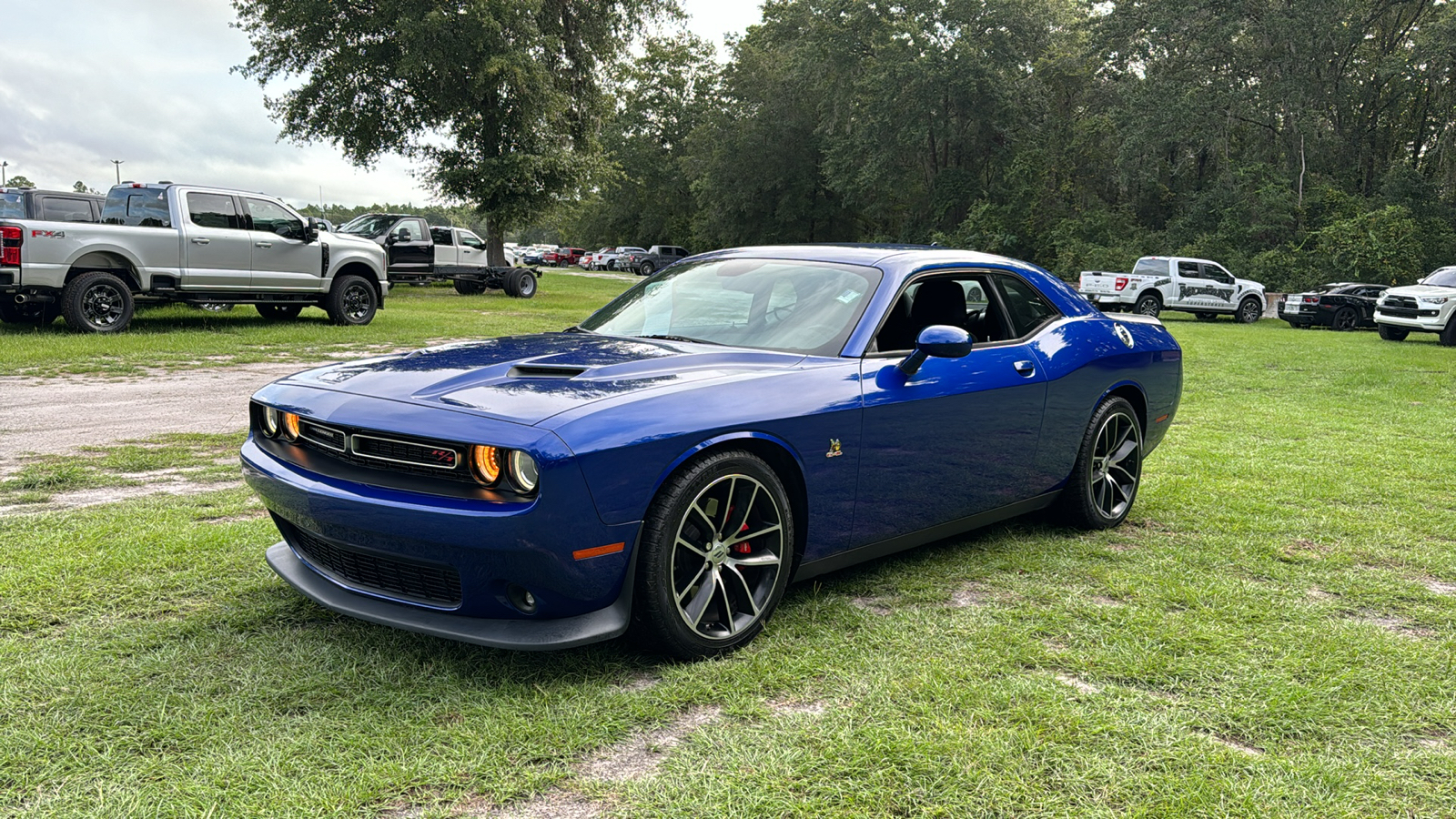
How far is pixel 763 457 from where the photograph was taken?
3568 mm

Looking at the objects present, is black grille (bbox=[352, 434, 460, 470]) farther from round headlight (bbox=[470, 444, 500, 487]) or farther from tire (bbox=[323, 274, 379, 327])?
tire (bbox=[323, 274, 379, 327])

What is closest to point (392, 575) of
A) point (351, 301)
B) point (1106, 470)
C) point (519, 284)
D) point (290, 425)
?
point (290, 425)

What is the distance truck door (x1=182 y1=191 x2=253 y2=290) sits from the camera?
14133 mm

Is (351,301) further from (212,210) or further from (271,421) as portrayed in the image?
(271,421)

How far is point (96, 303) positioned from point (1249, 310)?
1099 inches

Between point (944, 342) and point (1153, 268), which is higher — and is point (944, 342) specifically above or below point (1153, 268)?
below

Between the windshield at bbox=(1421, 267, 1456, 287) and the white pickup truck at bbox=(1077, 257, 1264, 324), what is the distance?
666cm

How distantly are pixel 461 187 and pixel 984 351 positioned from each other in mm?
27126

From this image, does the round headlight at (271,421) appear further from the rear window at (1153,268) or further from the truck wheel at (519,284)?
the rear window at (1153,268)

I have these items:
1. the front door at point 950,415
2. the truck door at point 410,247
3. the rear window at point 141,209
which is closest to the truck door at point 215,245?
the rear window at point 141,209

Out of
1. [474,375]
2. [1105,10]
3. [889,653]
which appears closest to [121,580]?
[474,375]

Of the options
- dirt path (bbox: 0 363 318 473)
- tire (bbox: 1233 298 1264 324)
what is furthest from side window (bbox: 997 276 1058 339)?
tire (bbox: 1233 298 1264 324)

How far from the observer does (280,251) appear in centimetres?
1528

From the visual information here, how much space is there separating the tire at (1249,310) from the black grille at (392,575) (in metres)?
30.2
